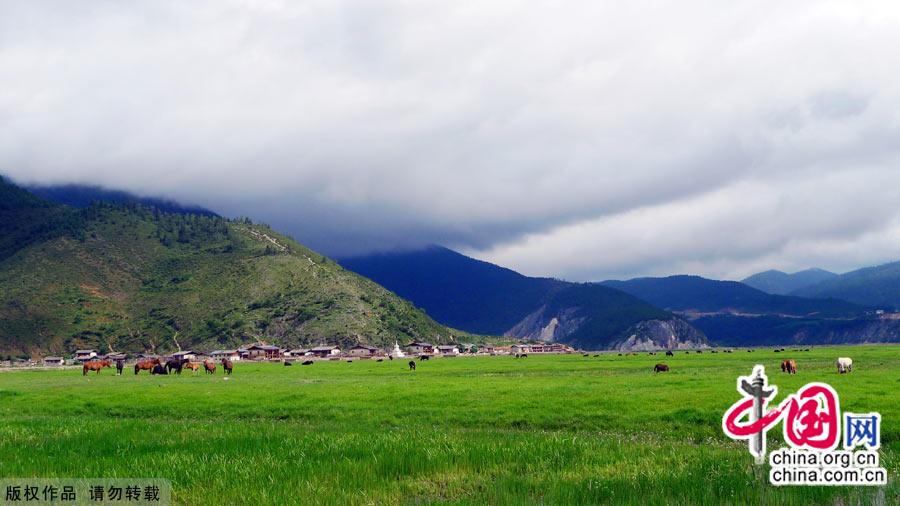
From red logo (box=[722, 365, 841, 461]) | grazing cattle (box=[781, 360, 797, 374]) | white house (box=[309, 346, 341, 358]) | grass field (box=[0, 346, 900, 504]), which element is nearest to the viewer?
red logo (box=[722, 365, 841, 461])

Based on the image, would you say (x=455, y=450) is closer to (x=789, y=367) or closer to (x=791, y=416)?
(x=791, y=416)

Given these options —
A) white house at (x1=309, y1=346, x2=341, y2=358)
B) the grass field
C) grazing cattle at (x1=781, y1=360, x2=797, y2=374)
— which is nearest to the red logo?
the grass field

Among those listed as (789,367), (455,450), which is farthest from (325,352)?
(455,450)

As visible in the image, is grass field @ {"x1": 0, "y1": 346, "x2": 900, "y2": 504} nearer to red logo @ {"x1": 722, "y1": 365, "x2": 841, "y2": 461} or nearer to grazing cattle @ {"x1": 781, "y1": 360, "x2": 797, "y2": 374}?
red logo @ {"x1": 722, "y1": 365, "x2": 841, "y2": 461}

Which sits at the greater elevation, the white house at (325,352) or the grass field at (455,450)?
the grass field at (455,450)

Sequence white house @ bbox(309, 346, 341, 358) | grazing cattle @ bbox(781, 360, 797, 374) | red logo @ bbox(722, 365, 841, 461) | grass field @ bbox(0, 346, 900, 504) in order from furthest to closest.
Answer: white house @ bbox(309, 346, 341, 358)
grazing cattle @ bbox(781, 360, 797, 374)
grass field @ bbox(0, 346, 900, 504)
red logo @ bbox(722, 365, 841, 461)

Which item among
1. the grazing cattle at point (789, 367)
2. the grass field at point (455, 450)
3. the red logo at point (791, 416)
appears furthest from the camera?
the grazing cattle at point (789, 367)

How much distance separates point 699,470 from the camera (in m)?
16.4

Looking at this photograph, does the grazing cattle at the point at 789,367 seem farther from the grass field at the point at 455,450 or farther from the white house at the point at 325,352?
the white house at the point at 325,352

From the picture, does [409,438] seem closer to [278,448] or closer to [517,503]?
[278,448]

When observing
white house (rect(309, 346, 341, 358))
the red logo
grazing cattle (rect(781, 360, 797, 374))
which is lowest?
white house (rect(309, 346, 341, 358))

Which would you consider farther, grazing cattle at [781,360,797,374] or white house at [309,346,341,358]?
white house at [309,346,341,358]

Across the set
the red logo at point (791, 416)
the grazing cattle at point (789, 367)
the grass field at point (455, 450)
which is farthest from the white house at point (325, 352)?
the red logo at point (791, 416)

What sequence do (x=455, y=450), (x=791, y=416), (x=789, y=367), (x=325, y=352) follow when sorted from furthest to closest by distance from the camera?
1. (x=325, y=352)
2. (x=789, y=367)
3. (x=455, y=450)
4. (x=791, y=416)
